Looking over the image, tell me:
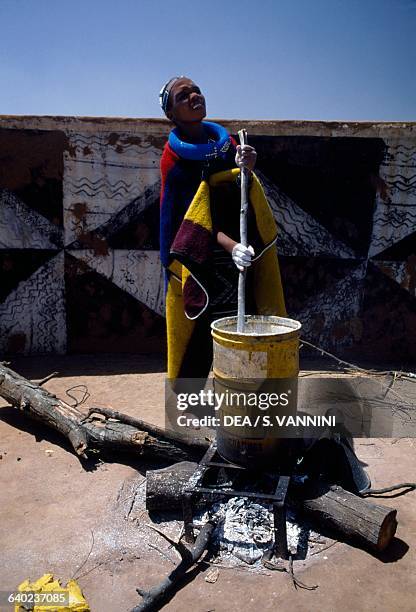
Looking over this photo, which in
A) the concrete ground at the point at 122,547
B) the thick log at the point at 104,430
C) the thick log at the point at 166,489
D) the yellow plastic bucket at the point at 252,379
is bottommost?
the concrete ground at the point at 122,547

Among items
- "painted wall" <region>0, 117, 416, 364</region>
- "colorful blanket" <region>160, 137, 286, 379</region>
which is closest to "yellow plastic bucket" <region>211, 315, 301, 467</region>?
"colorful blanket" <region>160, 137, 286, 379</region>

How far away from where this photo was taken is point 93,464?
12.6ft

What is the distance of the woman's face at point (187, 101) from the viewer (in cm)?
377

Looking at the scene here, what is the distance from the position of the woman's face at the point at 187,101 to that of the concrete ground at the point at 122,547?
249cm

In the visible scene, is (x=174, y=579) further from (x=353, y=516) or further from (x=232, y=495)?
(x=353, y=516)

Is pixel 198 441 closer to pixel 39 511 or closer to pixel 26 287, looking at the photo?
pixel 39 511

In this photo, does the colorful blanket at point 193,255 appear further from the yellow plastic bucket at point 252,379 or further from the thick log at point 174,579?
the thick log at point 174,579

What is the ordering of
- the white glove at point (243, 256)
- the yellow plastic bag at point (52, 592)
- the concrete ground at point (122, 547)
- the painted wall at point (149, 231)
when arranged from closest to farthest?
the yellow plastic bag at point (52, 592) < the concrete ground at point (122, 547) < the white glove at point (243, 256) < the painted wall at point (149, 231)

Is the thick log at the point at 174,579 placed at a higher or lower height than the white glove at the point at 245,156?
lower

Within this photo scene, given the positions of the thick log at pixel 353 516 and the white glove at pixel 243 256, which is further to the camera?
the white glove at pixel 243 256

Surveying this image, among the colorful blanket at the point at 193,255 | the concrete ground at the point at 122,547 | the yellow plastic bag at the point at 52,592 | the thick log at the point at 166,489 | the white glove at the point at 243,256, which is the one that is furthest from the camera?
the colorful blanket at the point at 193,255

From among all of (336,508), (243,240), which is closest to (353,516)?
(336,508)

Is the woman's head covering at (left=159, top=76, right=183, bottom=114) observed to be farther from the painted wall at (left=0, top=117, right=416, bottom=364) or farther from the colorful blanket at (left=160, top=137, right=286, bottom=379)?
the painted wall at (left=0, top=117, right=416, bottom=364)

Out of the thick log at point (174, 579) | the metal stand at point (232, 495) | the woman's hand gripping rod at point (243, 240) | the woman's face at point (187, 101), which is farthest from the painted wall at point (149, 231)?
the thick log at point (174, 579)
